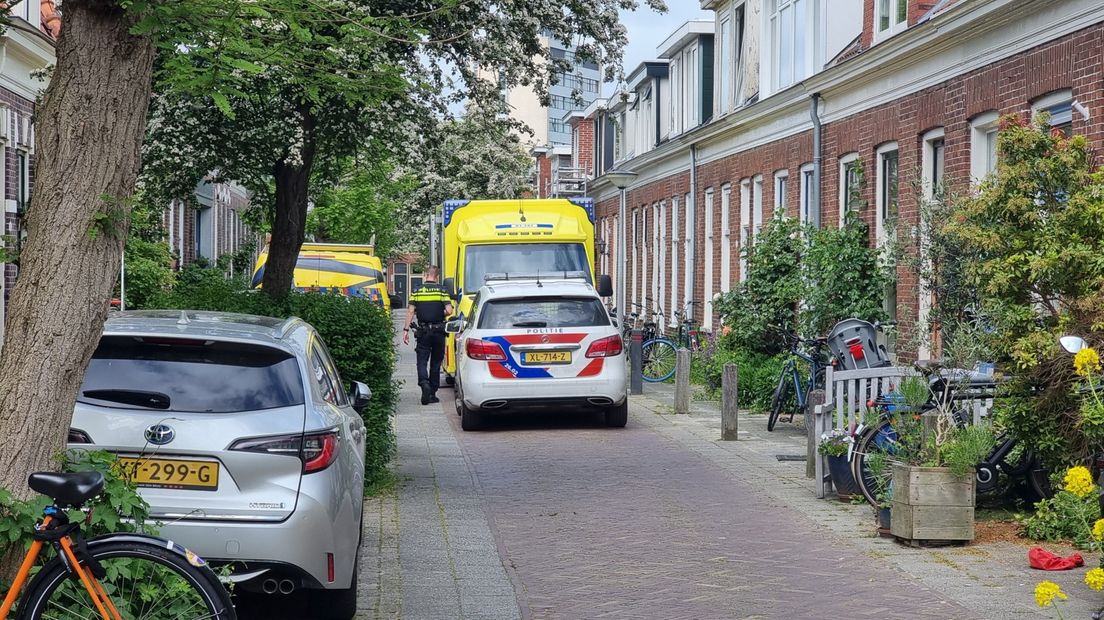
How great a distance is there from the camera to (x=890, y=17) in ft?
64.4

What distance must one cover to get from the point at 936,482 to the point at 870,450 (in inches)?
50.2

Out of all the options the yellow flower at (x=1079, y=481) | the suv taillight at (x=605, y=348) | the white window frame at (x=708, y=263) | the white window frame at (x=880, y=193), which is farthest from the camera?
the white window frame at (x=708, y=263)

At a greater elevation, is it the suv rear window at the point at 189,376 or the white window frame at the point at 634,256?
the white window frame at the point at 634,256

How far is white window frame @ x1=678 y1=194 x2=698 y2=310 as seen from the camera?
32.3 metres

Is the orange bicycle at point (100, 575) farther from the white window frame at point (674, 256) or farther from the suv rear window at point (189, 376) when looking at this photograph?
the white window frame at point (674, 256)

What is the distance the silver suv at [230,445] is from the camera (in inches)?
249

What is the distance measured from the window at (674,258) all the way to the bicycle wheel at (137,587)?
2946cm

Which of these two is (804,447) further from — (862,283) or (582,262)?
(582,262)

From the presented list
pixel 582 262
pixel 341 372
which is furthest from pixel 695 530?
pixel 582 262

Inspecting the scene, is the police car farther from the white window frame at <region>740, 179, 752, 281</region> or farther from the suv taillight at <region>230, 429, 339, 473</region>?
the white window frame at <region>740, 179, 752, 281</region>

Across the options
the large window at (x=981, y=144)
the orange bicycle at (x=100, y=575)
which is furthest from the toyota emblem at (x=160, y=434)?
the large window at (x=981, y=144)

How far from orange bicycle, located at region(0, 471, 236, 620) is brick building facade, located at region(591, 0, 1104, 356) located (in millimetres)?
10130

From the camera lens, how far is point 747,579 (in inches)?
326

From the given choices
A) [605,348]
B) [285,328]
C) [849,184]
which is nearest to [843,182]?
[849,184]
